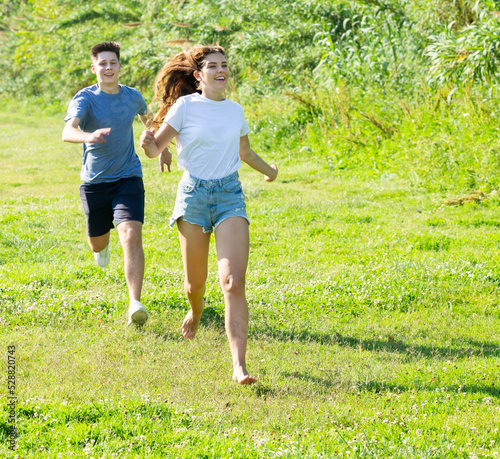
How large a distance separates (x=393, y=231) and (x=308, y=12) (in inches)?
395

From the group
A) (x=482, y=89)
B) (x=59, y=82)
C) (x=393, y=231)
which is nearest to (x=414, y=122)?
(x=482, y=89)

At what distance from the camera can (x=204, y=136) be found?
4.69 meters

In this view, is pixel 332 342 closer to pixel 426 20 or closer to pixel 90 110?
pixel 90 110

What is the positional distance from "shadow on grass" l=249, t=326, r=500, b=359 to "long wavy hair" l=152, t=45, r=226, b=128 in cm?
187

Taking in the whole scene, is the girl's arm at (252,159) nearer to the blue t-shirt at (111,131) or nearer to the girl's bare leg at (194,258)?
the girl's bare leg at (194,258)

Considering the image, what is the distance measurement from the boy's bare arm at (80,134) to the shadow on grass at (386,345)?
6.38ft

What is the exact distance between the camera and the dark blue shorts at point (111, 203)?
19.3 ft

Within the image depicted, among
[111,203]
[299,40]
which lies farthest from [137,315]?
[299,40]

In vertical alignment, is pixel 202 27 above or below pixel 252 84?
above

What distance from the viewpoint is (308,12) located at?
16953 mm

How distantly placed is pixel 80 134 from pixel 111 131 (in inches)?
31.6

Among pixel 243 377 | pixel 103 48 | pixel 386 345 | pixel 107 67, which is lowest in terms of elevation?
pixel 386 345

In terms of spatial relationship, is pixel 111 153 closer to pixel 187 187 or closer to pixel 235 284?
pixel 187 187

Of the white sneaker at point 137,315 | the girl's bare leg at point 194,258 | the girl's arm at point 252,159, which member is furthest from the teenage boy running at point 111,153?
the girl's arm at point 252,159
